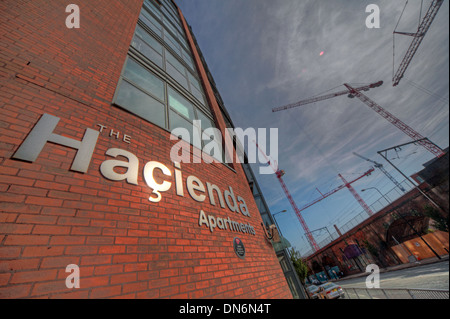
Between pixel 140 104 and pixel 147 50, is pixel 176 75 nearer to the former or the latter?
pixel 147 50

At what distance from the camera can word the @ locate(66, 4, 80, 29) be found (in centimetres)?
301

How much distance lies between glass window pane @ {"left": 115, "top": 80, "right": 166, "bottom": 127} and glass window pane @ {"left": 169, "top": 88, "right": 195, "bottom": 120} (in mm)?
639

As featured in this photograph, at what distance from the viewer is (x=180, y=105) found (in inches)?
188

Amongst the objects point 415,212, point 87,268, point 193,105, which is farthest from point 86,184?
point 415,212

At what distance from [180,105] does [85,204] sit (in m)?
3.69

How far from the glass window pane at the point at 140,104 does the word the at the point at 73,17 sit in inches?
46.3

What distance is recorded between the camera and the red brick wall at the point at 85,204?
4.40 feet

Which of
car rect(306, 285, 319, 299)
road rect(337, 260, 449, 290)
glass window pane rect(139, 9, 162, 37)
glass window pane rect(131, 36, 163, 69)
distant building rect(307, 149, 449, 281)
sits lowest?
road rect(337, 260, 449, 290)

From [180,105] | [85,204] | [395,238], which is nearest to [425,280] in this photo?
[395,238]

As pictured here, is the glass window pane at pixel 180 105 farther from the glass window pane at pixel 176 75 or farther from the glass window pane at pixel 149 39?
the glass window pane at pixel 149 39

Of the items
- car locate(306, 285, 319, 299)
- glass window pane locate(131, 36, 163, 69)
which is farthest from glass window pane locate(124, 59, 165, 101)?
car locate(306, 285, 319, 299)

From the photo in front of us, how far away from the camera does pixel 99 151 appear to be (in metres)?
2.12

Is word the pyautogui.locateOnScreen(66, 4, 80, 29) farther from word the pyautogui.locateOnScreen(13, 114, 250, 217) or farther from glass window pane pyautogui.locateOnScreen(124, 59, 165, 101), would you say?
word the pyautogui.locateOnScreen(13, 114, 250, 217)
